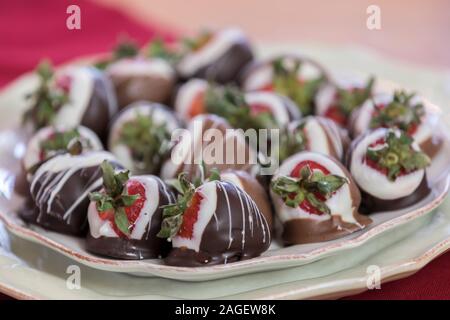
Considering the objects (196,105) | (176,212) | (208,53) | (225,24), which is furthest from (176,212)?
(225,24)

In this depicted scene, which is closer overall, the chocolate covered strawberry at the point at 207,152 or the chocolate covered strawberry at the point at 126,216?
the chocolate covered strawberry at the point at 126,216

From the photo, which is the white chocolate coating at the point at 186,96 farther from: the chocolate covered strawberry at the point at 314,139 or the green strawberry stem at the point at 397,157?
the green strawberry stem at the point at 397,157

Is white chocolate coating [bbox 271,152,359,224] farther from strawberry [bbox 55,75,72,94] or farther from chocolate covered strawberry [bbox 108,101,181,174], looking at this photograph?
strawberry [bbox 55,75,72,94]

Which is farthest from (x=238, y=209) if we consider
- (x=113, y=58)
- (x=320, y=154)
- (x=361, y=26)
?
(x=361, y=26)

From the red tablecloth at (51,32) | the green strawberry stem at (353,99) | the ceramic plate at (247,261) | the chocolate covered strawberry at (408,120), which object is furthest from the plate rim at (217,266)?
the red tablecloth at (51,32)

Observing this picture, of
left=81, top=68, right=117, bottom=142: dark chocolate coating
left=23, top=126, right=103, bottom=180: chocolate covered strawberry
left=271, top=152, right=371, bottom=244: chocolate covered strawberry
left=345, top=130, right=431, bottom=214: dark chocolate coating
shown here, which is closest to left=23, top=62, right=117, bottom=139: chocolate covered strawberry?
left=81, top=68, right=117, bottom=142: dark chocolate coating

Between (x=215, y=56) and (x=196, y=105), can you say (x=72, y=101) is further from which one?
(x=215, y=56)
